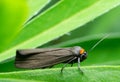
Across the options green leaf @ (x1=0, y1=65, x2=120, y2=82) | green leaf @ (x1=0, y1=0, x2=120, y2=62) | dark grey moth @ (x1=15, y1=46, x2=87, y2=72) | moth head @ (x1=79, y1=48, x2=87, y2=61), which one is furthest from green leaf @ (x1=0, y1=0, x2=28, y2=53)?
moth head @ (x1=79, y1=48, x2=87, y2=61)

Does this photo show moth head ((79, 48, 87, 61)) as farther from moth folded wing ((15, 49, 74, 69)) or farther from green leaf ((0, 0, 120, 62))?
green leaf ((0, 0, 120, 62))

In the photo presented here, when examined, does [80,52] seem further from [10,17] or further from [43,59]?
[10,17]

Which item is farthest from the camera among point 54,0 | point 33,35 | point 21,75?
point 54,0

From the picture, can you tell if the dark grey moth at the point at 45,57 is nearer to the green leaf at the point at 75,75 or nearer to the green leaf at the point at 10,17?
the green leaf at the point at 75,75

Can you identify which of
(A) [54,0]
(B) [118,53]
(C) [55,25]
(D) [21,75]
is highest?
(A) [54,0]

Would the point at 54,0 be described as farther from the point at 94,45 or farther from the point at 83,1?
the point at 83,1

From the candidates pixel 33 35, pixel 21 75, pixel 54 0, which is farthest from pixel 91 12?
pixel 54 0

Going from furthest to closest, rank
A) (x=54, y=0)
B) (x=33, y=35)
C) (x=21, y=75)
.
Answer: (x=54, y=0)
(x=33, y=35)
(x=21, y=75)

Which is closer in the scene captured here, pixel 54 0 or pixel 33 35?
pixel 33 35
